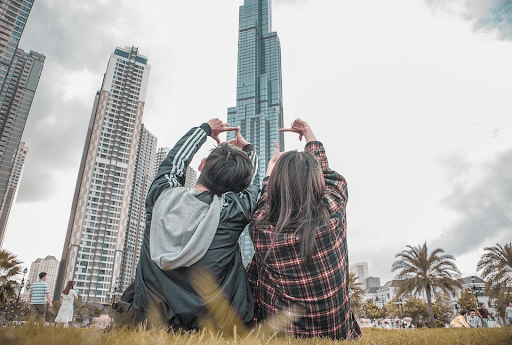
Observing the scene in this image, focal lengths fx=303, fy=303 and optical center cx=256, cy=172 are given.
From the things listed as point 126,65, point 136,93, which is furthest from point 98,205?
point 126,65

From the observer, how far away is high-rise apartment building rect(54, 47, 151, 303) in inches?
3450

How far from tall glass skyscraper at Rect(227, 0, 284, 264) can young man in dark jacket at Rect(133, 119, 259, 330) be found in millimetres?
116695

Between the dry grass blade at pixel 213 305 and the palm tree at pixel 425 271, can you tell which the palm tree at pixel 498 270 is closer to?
the palm tree at pixel 425 271

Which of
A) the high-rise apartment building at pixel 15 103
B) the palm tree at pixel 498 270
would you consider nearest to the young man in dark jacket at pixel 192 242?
the palm tree at pixel 498 270

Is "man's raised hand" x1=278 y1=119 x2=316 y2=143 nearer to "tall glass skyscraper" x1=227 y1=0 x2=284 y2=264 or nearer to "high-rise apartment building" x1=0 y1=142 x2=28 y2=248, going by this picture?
"tall glass skyscraper" x1=227 y1=0 x2=284 y2=264

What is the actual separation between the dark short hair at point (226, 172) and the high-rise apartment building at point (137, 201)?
115 metres

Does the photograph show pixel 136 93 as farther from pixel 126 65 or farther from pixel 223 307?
pixel 223 307

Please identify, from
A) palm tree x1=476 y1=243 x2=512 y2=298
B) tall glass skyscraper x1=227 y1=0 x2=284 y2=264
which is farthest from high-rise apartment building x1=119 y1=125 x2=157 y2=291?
palm tree x1=476 y1=243 x2=512 y2=298

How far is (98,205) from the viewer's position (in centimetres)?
9225

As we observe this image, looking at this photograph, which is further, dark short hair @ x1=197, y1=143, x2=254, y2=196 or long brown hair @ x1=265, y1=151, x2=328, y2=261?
dark short hair @ x1=197, y1=143, x2=254, y2=196

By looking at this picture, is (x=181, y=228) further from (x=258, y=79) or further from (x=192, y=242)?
(x=258, y=79)

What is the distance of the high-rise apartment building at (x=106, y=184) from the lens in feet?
287

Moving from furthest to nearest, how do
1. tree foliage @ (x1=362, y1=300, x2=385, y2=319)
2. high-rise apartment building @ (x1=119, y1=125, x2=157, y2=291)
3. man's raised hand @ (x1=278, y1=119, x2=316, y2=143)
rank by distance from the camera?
high-rise apartment building @ (x1=119, y1=125, x2=157, y2=291) < tree foliage @ (x1=362, y1=300, x2=385, y2=319) < man's raised hand @ (x1=278, y1=119, x2=316, y2=143)

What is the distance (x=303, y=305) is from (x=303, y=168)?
92 cm
